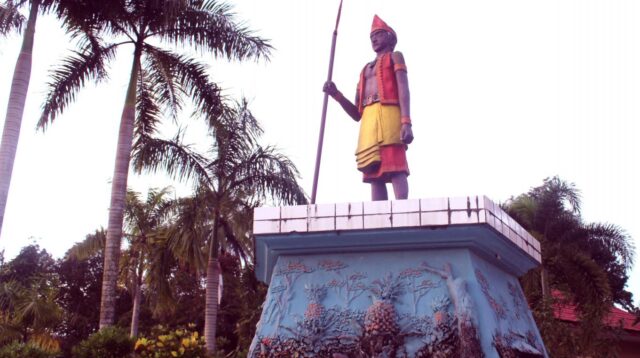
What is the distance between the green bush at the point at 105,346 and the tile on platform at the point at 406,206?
225 inches

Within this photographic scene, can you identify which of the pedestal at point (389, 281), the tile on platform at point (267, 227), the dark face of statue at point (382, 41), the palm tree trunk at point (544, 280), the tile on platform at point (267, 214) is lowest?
the pedestal at point (389, 281)

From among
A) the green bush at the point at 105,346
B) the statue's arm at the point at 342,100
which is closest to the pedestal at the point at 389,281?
the statue's arm at the point at 342,100

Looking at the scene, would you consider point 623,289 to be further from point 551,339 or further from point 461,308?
point 461,308

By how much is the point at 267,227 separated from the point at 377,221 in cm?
83

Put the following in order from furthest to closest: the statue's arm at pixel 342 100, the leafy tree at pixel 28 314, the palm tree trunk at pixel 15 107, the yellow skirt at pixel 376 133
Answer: the leafy tree at pixel 28 314
the palm tree trunk at pixel 15 107
the statue's arm at pixel 342 100
the yellow skirt at pixel 376 133

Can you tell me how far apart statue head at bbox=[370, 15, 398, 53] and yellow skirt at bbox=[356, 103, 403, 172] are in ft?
1.80

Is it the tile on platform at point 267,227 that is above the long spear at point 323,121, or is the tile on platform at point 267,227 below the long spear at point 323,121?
below

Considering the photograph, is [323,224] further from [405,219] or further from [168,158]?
[168,158]

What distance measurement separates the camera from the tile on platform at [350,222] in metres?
4.94

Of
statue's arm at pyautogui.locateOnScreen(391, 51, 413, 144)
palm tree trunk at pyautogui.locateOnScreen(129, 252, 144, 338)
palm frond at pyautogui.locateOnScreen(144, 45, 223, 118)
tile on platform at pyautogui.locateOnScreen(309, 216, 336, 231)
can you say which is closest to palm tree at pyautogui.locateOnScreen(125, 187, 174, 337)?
palm tree trunk at pyautogui.locateOnScreen(129, 252, 144, 338)

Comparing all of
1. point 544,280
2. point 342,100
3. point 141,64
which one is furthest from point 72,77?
point 544,280

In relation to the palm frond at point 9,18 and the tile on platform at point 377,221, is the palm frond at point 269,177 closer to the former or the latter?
the palm frond at point 9,18

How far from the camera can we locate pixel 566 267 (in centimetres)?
1647

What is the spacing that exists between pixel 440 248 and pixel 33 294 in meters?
16.8
